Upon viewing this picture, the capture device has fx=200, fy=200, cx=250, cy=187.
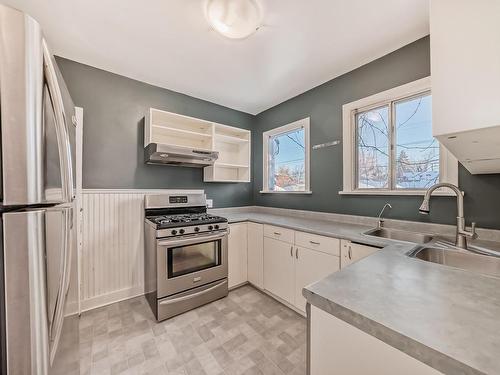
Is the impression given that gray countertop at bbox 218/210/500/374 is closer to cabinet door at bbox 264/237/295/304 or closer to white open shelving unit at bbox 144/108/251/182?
cabinet door at bbox 264/237/295/304

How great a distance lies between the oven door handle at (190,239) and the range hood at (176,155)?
3.10 feet

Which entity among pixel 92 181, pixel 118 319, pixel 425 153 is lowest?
pixel 118 319

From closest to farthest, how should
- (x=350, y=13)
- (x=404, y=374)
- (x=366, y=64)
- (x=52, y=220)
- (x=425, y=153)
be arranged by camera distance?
(x=404, y=374) → (x=52, y=220) → (x=350, y=13) → (x=425, y=153) → (x=366, y=64)

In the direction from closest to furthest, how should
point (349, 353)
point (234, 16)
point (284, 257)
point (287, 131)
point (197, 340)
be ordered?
point (349, 353), point (234, 16), point (197, 340), point (284, 257), point (287, 131)

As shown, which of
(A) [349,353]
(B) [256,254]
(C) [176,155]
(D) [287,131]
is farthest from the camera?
(D) [287,131]

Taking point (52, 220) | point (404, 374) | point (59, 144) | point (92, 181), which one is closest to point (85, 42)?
point (92, 181)

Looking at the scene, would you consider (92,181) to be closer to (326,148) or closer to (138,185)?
(138,185)

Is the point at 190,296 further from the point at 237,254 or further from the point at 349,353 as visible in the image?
the point at 349,353

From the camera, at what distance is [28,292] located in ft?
1.69

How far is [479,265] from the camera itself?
1143mm

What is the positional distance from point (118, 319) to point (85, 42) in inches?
105

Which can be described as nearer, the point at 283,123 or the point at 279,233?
the point at 279,233

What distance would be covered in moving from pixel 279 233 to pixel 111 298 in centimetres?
200

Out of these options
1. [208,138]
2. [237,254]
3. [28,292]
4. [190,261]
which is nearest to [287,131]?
[208,138]
